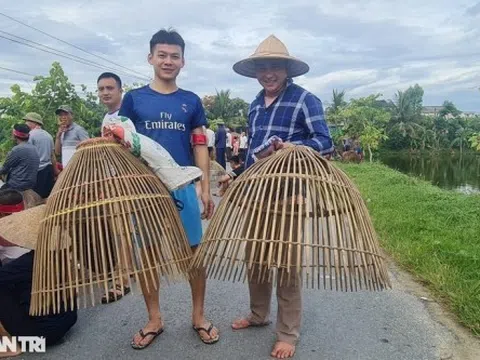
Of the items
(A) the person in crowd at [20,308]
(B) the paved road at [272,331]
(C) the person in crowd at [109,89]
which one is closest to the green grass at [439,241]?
(B) the paved road at [272,331]

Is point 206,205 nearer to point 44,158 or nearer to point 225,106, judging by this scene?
point 44,158

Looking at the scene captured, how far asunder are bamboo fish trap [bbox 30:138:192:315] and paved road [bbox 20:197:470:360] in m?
0.80

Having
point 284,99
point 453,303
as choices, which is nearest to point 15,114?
point 284,99

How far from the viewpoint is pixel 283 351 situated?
262 centimetres

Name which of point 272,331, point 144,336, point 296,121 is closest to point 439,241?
point 272,331

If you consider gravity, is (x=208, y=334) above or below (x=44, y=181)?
below

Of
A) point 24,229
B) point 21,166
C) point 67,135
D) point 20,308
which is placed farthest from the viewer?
point 21,166

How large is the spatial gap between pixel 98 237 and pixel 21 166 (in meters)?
3.97

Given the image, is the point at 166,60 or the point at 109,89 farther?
the point at 109,89

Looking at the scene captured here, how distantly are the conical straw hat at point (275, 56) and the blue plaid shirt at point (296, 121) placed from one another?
0.31ft

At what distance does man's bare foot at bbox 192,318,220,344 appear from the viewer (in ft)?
9.20

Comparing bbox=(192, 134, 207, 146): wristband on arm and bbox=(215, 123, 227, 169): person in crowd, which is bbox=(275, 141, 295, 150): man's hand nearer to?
bbox=(192, 134, 207, 146): wristband on arm

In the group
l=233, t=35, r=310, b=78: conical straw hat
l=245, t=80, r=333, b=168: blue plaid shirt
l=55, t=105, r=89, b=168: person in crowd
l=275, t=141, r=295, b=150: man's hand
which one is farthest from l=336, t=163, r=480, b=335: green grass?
l=55, t=105, r=89, b=168: person in crowd

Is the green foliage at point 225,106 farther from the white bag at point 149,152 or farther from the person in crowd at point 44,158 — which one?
the white bag at point 149,152
